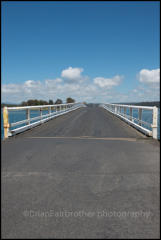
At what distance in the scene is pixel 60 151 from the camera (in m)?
5.24

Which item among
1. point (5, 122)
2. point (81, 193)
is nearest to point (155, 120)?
point (81, 193)

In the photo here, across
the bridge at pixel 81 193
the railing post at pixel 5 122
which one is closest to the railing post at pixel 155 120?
the bridge at pixel 81 193

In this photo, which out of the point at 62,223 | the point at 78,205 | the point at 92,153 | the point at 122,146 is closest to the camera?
the point at 62,223

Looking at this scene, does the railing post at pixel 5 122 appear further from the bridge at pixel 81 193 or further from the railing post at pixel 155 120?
the railing post at pixel 155 120

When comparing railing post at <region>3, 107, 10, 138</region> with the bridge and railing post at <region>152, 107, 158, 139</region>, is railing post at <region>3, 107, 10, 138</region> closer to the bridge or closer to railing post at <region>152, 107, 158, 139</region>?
the bridge

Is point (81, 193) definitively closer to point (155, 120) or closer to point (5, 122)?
point (155, 120)

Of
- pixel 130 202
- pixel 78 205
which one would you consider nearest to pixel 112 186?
pixel 130 202

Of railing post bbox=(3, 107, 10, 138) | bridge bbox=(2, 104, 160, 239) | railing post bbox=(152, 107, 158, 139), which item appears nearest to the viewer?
bridge bbox=(2, 104, 160, 239)

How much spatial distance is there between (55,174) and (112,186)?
1.31m

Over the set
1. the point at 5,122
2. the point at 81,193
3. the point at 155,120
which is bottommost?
the point at 81,193

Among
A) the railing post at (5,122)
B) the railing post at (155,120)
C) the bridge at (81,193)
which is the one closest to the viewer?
the bridge at (81,193)

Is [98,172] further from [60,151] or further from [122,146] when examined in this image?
[122,146]

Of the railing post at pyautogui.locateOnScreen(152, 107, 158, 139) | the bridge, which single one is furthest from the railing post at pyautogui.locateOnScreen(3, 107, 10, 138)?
the railing post at pyautogui.locateOnScreen(152, 107, 158, 139)

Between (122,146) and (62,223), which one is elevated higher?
(122,146)
